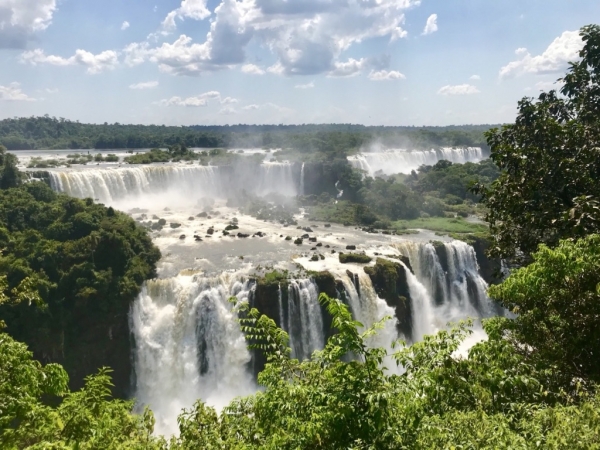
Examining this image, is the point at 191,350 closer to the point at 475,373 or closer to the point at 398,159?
the point at 475,373

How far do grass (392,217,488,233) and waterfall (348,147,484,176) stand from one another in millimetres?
18837

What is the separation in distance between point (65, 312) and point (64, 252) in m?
2.92

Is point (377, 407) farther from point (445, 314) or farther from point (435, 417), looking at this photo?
point (445, 314)

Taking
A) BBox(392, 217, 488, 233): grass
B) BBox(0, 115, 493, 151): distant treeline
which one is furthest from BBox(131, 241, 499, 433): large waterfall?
BBox(0, 115, 493, 151): distant treeline

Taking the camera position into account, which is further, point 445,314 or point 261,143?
point 261,143

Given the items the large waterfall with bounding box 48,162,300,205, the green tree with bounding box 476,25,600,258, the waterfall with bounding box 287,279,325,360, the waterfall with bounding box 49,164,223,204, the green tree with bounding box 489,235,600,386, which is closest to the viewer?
the green tree with bounding box 489,235,600,386

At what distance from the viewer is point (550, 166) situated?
9.52 m

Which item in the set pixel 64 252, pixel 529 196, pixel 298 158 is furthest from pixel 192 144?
pixel 529 196

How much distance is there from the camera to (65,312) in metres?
20.0

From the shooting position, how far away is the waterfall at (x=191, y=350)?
2002 centimetres

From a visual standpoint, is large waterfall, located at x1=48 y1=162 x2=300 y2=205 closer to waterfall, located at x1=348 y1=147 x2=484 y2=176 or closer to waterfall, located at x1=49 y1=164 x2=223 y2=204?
waterfall, located at x1=49 y1=164 x2=223 y2=204

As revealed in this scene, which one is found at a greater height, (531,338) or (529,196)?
(529,196)

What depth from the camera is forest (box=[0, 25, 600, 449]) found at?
15.1ft

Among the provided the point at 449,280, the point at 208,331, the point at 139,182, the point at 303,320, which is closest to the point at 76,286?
the point at 208,331
